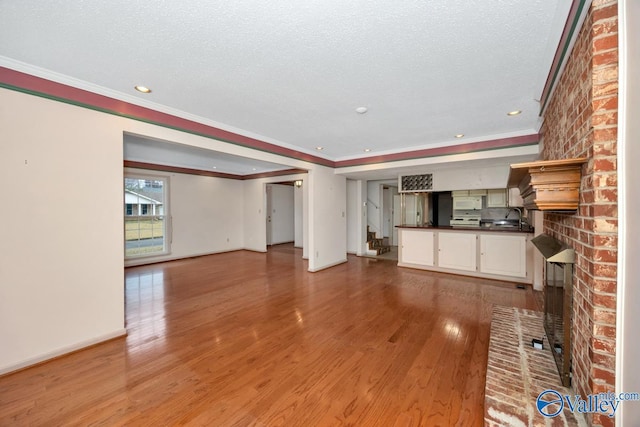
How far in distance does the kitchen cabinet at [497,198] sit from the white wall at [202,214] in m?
7.04

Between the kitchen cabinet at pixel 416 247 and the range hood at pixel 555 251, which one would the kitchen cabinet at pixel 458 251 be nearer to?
the kitchen cabinet at pixel 416 247

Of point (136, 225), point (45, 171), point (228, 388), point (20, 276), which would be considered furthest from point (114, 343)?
point (136, 225)

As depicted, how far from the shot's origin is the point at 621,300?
1.10m

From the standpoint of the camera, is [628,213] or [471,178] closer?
[628,213]

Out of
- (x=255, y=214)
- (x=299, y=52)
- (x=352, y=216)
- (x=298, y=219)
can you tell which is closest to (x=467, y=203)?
(x=352, y=216)

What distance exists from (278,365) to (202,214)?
610cm

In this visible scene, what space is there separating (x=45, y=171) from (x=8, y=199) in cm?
34

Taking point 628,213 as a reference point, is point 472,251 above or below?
below

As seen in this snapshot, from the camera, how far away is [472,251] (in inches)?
193

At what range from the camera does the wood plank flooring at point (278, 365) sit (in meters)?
1.67

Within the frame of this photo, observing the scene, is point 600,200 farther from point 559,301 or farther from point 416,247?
point 416,247

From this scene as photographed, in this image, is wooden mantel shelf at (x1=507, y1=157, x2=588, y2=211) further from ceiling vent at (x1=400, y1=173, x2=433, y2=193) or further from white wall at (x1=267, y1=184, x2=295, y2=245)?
white wall at (x1=267, y1=184, x2=295, y2=245)

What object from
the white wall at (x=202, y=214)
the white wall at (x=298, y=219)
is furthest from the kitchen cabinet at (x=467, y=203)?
the white wall at (x=202, y=214)
